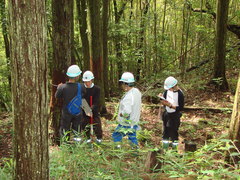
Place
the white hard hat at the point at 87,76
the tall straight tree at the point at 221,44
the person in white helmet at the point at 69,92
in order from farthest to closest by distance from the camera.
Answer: the tall straight tree at the point at 221,44 → the white hard hat at the point at 87,76 → the person in white helmet at the point at 69,92

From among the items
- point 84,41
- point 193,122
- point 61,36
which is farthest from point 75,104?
point 84,41

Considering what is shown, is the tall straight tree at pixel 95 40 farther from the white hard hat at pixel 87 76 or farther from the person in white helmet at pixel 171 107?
the person in white helmet at pixel 171 107

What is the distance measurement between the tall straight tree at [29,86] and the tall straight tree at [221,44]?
9.72 meters

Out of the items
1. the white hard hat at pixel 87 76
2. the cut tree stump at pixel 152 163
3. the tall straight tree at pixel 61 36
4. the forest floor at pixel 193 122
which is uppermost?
the tall straight tree at pixel 61 36

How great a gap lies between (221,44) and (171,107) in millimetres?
6681

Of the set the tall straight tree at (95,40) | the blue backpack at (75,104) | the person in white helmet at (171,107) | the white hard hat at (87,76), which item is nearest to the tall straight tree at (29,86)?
the blue backpack at (75,104)

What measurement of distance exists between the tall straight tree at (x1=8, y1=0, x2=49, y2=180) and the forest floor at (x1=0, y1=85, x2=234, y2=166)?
136 inches

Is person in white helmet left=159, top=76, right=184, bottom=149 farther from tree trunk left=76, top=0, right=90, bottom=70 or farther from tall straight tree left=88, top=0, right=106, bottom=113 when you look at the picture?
tree trunk left=76, top=0, right=90, bottom=70

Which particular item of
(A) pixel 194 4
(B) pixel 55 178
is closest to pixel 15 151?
(B) pixel 55 178

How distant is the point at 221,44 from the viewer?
411 inches

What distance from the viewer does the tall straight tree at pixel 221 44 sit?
10.2 metres

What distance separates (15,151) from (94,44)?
695 centimetres

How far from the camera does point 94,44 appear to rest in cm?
870

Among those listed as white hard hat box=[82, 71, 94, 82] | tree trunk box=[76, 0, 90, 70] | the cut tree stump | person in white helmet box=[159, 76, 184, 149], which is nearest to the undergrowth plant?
the cut tree stump
